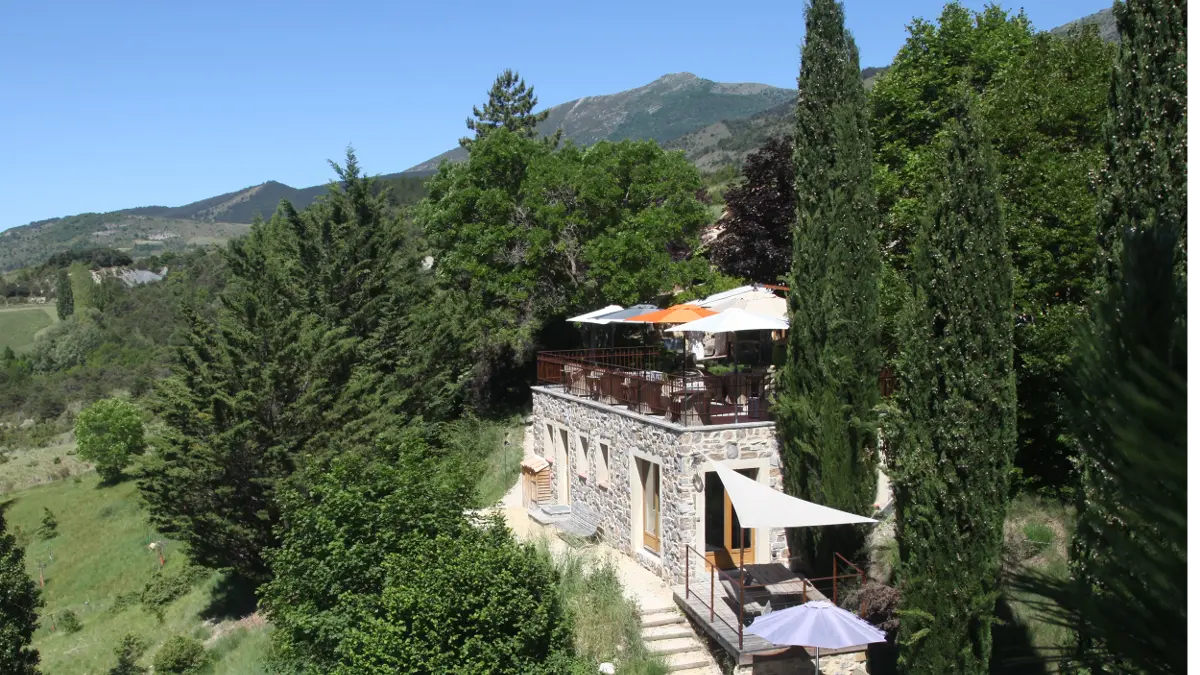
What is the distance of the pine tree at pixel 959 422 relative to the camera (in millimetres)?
10680

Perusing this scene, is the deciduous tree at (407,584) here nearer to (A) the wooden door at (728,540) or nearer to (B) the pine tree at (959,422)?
(A) the wooden door at (728,540)

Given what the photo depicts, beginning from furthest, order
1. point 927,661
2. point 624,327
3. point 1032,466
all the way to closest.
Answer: point 624,327
point 1032,466
point 927,661

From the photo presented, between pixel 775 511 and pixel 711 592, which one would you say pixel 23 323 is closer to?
pixel 711 592

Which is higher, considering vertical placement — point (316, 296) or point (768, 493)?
point (316, 296)

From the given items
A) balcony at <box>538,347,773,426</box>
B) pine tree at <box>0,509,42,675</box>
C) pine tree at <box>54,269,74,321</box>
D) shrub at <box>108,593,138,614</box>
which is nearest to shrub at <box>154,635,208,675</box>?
pine tree at <box>0,509,42,675</box>

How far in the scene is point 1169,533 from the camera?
1.62 meters

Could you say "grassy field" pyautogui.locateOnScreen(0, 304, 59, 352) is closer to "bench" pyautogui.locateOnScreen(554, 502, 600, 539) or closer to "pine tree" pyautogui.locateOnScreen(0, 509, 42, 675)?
"pine tree" pyautogui.locateOnScreen(0, 509, 42, 675)

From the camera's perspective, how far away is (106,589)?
29344 millimetres

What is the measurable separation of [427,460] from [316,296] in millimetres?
13738

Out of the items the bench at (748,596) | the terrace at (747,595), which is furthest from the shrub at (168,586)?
the bench at (748,596)

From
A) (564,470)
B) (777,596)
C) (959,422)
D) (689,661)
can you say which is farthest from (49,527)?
→ (959,422)

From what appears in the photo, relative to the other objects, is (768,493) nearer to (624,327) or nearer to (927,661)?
(927,661)

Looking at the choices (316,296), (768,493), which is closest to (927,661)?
(768,493)

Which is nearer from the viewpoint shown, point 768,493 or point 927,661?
point 927,661
